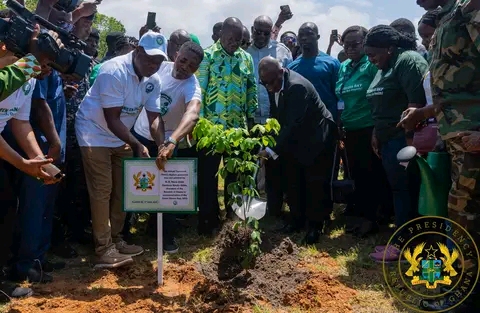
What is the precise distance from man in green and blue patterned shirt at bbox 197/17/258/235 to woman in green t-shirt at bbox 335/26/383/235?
114cm

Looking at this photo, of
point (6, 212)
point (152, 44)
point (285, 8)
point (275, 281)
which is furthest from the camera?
point (285, 8)

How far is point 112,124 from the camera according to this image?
4.21m

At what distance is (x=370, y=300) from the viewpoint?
12.3ft

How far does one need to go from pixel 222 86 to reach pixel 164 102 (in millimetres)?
713

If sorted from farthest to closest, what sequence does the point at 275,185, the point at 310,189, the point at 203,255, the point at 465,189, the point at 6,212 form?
the point at 275,185 → the point at 310,189 → the point at 203,255 → the point at 6,212 → the point at 465,189

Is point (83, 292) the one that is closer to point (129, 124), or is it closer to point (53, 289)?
point (53, 289)

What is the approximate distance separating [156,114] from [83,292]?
1.71 meters

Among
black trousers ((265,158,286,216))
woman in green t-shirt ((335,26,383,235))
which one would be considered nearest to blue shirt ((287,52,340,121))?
woman in green t-shirt ((335,26,383,235))

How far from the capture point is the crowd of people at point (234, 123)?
128 inches

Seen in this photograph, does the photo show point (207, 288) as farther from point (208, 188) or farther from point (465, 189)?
point (465, 189)

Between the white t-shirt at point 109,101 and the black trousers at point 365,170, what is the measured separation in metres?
2.34

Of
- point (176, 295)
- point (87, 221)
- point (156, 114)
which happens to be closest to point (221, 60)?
point (156, 114)

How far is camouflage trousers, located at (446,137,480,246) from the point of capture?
3.06m

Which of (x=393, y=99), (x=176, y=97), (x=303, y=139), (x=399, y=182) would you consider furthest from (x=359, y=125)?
(x=176, y=97)
